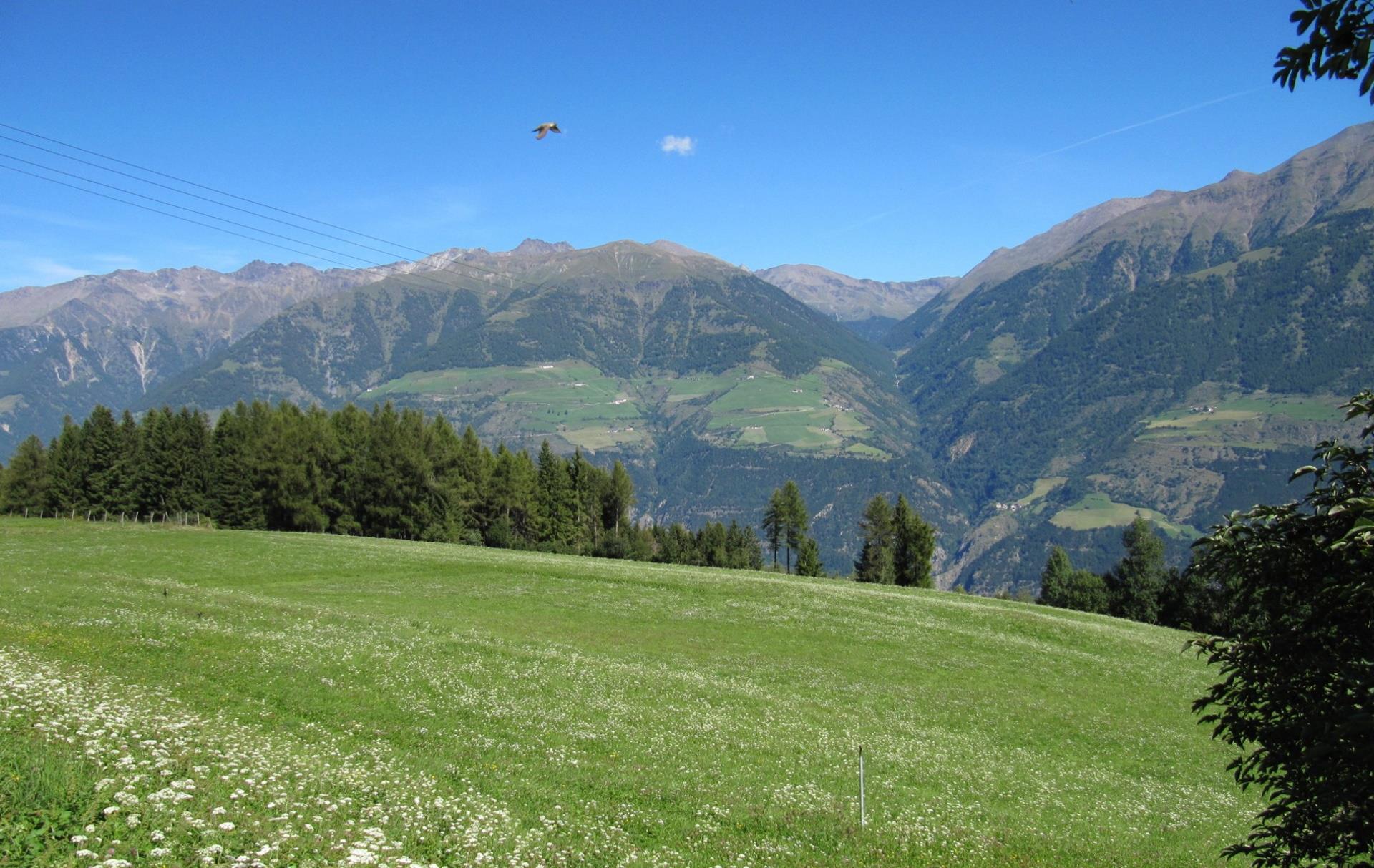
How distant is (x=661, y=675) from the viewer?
31562mm

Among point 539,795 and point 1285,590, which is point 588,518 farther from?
point 1285,590

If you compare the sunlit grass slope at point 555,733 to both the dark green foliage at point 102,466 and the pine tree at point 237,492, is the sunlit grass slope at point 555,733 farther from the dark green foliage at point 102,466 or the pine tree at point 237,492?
the dark green foliage at point 102,466

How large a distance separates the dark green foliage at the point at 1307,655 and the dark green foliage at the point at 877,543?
10225cm

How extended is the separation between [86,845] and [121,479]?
4071 inches

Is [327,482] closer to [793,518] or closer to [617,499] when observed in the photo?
[617,499]

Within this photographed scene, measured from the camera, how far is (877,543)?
116 m

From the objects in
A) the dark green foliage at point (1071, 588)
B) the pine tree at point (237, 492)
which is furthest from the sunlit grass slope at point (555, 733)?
→ the dark green foliage at point (1071, 588)

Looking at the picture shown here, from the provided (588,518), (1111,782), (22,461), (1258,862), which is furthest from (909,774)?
(22,461)

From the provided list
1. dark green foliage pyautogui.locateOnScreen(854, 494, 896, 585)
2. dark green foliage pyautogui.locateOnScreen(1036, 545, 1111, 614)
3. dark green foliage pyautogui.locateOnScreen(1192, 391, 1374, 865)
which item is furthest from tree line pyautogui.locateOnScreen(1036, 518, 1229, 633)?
dark green foliage pyautogui.locateOnScreen(1192, 391, 1374, 865)

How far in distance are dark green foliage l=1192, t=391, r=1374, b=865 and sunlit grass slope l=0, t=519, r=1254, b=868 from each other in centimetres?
776

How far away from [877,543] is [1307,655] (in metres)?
109

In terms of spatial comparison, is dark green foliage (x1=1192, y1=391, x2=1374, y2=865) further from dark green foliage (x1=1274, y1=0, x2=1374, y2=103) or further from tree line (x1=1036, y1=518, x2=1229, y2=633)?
tree line (x1=1036, y1=518, x2=1229, y2=633)

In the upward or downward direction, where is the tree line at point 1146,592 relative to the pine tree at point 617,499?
downward

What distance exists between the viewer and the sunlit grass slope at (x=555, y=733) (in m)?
12.1
